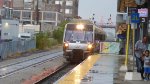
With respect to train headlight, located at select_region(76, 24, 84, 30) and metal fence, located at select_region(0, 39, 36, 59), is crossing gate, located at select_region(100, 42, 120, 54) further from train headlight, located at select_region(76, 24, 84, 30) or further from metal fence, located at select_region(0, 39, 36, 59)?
metal fence, located at select_region(0, 39, 36, 59)

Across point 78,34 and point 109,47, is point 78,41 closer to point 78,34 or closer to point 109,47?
point 78,34

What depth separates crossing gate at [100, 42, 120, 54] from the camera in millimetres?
40062

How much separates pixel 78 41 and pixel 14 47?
13.0 meters

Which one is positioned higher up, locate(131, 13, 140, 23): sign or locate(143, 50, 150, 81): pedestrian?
locate(131, 13, 140, 23): sign

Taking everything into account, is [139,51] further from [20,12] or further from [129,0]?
[20,12]

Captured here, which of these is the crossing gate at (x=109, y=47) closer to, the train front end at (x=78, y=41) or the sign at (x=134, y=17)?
the train front end at (x=78, y=41)

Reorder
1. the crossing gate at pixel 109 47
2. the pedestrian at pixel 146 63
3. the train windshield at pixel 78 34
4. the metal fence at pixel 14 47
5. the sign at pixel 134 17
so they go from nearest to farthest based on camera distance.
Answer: the pedestrian at pixel 146 63
the sign at pixel 134 17
the train windshield at pixel 78 34
the crossing gate at pixel 109 47
the metal fence at pixel 14 47

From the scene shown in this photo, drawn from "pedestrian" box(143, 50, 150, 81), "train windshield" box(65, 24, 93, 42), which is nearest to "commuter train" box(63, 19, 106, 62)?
"train windshield" box(65, 24, 93, 42)

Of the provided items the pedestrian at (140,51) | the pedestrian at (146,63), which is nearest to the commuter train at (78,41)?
the pedestrian at (140,51)

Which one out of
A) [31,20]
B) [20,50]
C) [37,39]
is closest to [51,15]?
[31,20]

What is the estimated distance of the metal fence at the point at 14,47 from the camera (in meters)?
40.4

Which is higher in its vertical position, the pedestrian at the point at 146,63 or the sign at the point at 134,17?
the sign at the point at 134,17

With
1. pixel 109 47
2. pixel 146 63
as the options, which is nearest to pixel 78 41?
pixel 109 47

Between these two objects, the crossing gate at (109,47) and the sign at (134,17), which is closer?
the sign at (134,17)
